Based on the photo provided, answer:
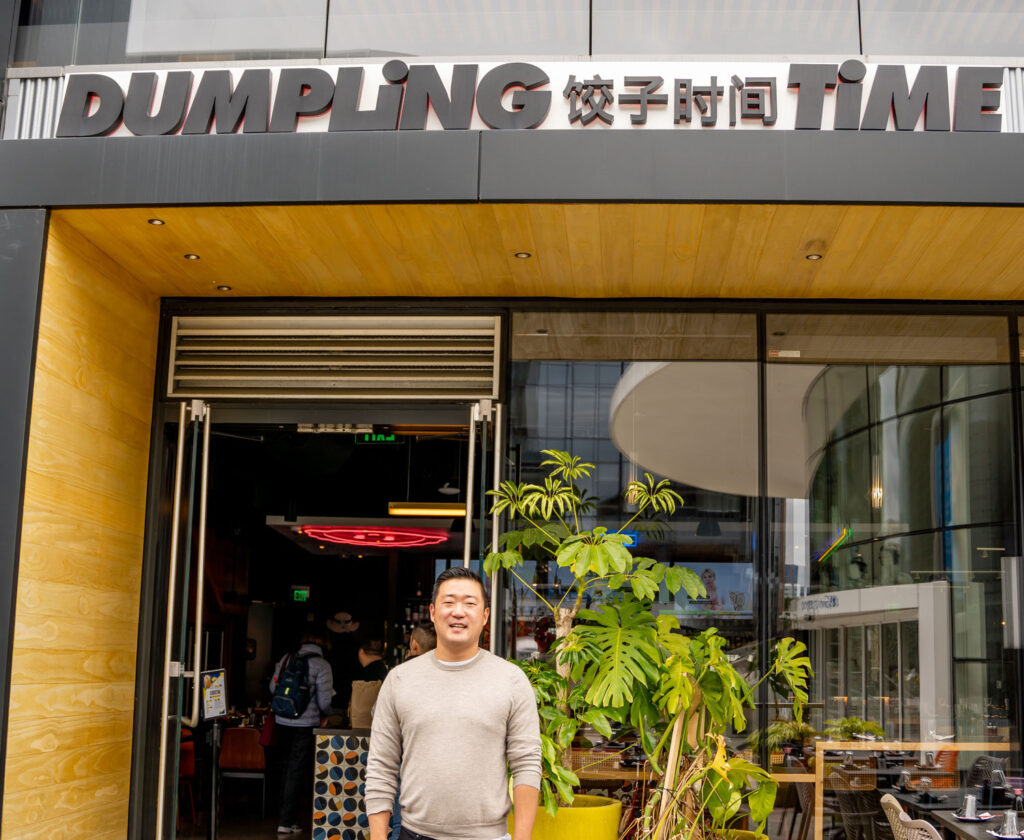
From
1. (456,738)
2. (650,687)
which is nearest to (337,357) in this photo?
(650,687)

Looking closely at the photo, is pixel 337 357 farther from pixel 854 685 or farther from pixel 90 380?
pixel 854 685

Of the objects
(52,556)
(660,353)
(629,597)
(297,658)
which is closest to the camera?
(52,556)

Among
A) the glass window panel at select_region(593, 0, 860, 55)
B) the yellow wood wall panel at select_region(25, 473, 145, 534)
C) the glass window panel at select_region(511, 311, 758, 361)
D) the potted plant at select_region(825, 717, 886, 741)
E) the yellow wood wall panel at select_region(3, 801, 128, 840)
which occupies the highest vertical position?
the glass window panel at select_region(593, 0, 860, 55)

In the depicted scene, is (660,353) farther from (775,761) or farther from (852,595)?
(775,761)

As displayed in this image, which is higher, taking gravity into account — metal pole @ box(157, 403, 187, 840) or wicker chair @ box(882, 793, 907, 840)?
metal pole @ box(157, 403, 187, 840)

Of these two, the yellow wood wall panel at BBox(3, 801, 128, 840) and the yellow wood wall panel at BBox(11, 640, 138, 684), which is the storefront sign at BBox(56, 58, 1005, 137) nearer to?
the yellow wood wall panel at BBox(11, 640, 138, 684)

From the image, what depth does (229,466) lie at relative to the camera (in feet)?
38.1

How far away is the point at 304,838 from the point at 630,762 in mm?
3775

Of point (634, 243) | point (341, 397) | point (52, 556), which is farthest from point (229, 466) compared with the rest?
point (634, 243)

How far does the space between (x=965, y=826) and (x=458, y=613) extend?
3.36 meters

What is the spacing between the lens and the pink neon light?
12.1 meters

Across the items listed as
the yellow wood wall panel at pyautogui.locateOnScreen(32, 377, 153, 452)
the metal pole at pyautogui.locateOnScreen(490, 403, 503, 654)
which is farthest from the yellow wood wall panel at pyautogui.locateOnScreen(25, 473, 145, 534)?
the metal pole at pyautogui.locateOnScreen(490, 403, 503, 654)

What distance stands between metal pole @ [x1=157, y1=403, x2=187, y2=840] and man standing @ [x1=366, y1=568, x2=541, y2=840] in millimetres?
2802

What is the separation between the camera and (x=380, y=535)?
12219mm
